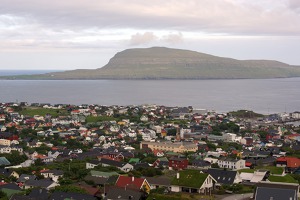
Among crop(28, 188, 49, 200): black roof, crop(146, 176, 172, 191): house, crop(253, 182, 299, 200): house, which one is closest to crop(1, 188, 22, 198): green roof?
crop(28, 188, 49, 200): black roof

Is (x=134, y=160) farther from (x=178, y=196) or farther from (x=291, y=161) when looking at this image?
(x=178, y=196)

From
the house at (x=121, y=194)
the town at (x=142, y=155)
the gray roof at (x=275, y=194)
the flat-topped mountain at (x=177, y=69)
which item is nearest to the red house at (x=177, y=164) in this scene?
the town at (x=142, y=155)

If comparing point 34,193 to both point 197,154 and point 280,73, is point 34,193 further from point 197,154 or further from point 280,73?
point 280,73

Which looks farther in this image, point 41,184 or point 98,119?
point 98,119

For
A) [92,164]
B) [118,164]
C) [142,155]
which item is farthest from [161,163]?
[142,155]

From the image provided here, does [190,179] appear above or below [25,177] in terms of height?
above

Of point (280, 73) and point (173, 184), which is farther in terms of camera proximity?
point (280, 73)

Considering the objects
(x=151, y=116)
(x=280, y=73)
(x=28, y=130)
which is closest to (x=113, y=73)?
(x=280, y=73)
